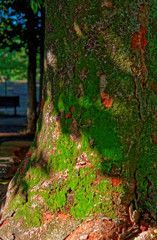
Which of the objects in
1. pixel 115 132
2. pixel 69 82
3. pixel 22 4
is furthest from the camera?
pixel 22 4

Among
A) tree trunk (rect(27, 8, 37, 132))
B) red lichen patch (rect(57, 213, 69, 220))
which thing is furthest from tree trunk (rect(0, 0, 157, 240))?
tree trunk (rect(27, 8, 37, 132))

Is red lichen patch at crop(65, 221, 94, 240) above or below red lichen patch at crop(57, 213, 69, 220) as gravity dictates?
below

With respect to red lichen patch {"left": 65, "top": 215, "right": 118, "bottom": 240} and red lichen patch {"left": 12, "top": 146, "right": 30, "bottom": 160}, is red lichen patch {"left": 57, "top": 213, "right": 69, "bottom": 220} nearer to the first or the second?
red lichen patch {"left": 65, "top": 215, "right": 118, "bottom": 240}

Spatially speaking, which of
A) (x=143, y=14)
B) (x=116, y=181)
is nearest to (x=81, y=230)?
(x=116, y=181)

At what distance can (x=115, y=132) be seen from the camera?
242cm

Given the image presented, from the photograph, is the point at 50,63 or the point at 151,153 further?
the point at 50,63

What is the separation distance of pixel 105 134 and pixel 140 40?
0.73 metres

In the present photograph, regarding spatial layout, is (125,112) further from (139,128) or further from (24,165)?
(24,165)

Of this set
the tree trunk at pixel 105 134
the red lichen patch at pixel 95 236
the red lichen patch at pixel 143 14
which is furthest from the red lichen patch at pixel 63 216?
the red lichen patch at pixel 143 14

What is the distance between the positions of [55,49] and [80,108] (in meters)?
0.56

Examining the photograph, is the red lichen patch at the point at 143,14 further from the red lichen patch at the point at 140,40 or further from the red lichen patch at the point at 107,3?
the red lichen patch at the point at 107,3

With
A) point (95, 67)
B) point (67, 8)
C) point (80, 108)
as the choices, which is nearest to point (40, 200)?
point (80, 108)

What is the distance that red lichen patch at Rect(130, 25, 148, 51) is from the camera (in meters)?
2.46

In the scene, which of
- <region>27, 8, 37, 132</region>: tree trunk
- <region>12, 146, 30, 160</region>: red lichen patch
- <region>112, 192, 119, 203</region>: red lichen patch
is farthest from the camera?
<region>27, 8, 37, 132</region>: tree trunk
